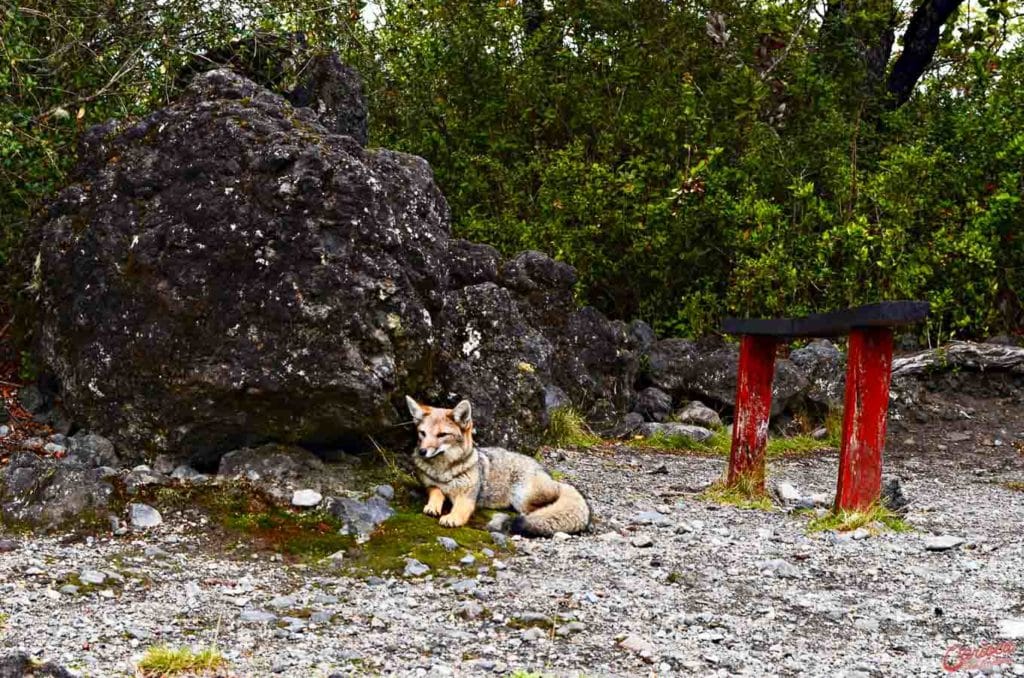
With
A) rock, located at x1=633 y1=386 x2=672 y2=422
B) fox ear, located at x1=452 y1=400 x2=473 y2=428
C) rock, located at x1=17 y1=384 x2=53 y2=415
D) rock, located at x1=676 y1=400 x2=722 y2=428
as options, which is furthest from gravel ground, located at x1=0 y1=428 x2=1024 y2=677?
rock, located at x1=633 y1=386 x2=672 y2=422

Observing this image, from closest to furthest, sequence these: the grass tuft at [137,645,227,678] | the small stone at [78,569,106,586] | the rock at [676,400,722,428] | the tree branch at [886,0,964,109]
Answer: the grass tuft at [137,645,227,678], the small stone at [78,569,106,586], the rock at [676,400,722,428], the tree branch at [886,0,964,109]

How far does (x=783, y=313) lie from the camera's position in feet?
47.5

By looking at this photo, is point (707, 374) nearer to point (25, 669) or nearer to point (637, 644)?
point (637, 644)

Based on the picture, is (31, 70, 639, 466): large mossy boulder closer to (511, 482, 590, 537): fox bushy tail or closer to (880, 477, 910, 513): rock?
(511, 482, 590, 537): fox bushy tail

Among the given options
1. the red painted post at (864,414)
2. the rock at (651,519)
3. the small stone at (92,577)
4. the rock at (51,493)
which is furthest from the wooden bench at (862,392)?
the rock at (51,493)

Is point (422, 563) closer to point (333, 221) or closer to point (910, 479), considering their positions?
point (333, 221)

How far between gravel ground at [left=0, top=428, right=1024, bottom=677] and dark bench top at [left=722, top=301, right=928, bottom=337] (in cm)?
154

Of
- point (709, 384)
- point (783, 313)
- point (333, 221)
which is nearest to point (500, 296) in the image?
point (333, 221)

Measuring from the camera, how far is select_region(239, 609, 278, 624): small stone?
17.3 feet

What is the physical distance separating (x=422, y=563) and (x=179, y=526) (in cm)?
163

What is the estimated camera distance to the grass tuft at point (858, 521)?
25.2ft

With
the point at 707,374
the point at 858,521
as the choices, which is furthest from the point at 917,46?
the point at 858,521

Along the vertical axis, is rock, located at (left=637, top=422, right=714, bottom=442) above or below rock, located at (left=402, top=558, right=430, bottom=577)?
above

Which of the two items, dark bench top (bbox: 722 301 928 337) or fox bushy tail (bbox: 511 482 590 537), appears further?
fox bushy tail (bbox: 511 482 590 537)
